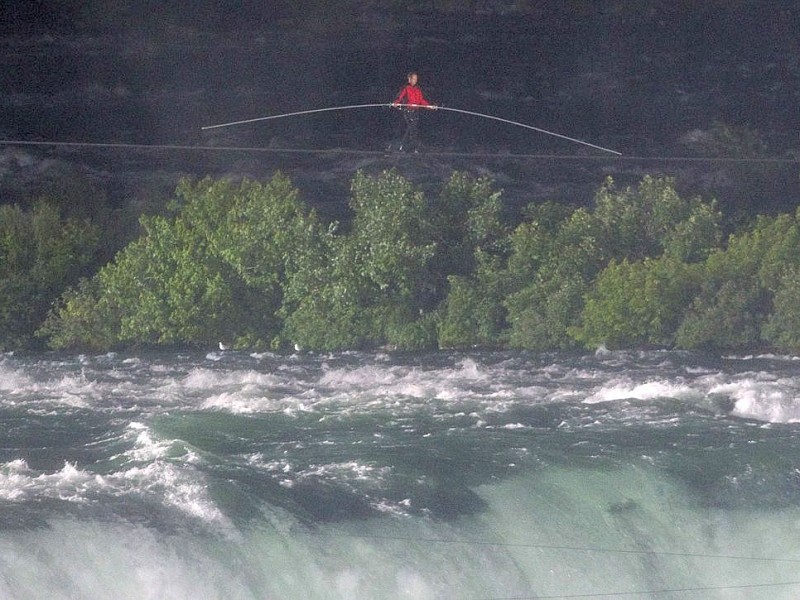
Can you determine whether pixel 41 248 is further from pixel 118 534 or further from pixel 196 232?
pixel 118 534

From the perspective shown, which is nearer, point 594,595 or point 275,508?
point 594,595

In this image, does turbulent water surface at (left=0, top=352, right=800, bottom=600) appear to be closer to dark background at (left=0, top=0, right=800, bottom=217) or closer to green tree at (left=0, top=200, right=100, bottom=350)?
green tree at (left=0, top=200, right=100, bottom=350)

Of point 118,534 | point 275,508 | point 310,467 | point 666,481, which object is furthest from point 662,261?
point 118,534

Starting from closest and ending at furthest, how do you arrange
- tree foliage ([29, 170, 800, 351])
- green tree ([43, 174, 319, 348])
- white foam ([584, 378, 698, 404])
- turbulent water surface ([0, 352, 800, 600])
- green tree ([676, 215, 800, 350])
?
1. turbulent water surface ([0, 352, 800, 600])
2. white foam ([584, 378, 698, 404])
3. green tree ([676, 215, 800, 350])
4. tree foliage ([29, 170, 800, 351])
5. green tree ([43, 174, 319, 348])

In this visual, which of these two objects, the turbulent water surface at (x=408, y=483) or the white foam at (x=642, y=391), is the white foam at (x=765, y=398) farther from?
the white foam at (x=642, y=391)

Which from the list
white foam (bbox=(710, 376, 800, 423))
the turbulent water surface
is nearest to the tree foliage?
the turbulent water surface
